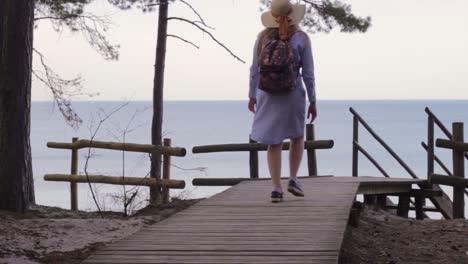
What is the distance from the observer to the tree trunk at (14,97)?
9578mm

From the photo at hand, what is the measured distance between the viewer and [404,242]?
905cm

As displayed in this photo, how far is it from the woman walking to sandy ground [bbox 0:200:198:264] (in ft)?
7.32

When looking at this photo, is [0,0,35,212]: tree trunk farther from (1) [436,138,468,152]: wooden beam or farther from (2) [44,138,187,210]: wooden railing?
(1) [436,138,468,152]: wooden beam

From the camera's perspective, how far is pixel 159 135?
47.5ft

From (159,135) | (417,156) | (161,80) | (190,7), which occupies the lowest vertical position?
(417,156)

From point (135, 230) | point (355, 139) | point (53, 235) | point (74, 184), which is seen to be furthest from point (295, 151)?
point (74, 184)

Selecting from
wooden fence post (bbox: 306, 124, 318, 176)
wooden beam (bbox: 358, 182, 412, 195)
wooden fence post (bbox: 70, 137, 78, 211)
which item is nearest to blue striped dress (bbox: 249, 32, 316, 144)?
wooden beam (bbox: 358, 182, 412, 195)

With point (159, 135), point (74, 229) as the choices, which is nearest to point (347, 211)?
point (74, 229)

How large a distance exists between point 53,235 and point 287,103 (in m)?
3.06

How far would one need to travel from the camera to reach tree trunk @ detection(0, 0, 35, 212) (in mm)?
9578

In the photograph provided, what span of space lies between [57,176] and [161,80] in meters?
2.61

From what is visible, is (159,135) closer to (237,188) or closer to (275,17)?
(237,188)

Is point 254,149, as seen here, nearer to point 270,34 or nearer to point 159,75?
point 159,75

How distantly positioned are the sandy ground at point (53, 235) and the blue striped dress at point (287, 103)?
7.33 feet
